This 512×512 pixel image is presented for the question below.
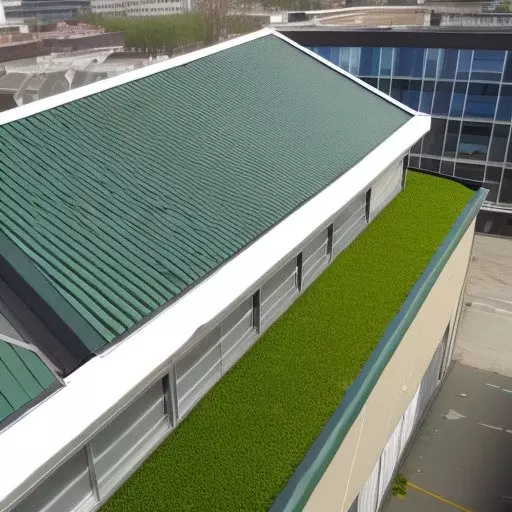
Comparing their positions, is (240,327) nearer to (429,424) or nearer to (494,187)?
(429,424)

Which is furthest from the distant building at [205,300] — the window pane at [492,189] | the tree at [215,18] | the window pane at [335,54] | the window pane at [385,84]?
the tree at [215,18]

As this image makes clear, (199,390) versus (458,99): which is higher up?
(458,99)

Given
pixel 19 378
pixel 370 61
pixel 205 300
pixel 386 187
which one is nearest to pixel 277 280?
pixel 205 300

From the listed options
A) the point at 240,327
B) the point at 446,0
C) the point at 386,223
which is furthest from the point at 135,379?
the point at 446,0

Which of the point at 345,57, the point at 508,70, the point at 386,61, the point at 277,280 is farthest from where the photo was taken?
the point at 345,57

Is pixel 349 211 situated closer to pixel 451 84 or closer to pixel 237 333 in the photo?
pixel 237 333

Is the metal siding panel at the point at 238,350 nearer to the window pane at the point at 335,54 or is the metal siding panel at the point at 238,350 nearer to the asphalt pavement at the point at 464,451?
the asphalt pavement at the point at 464,451
